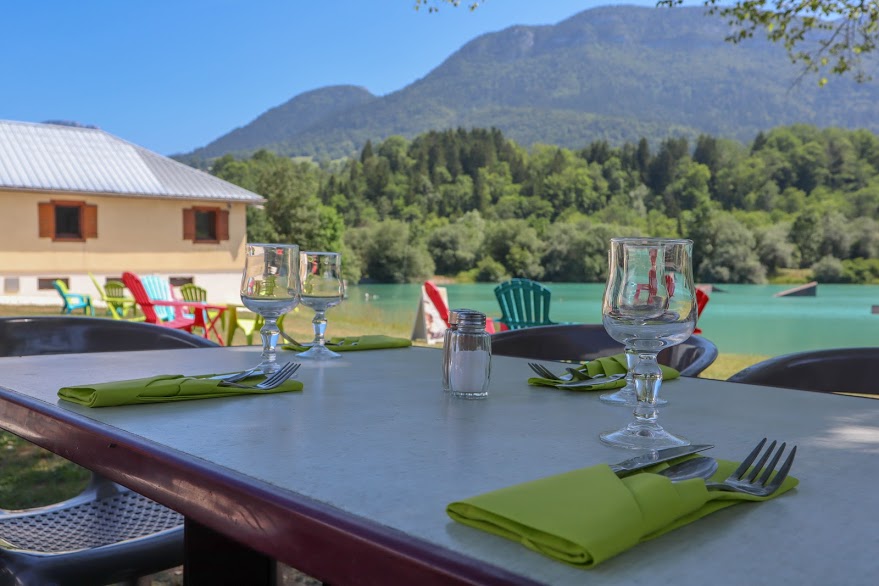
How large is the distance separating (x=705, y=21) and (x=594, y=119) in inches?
2678

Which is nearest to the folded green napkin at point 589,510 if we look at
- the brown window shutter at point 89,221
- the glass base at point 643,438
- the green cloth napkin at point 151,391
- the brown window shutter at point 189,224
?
the glass base at point 643,438

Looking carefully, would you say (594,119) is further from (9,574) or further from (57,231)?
(9,574)

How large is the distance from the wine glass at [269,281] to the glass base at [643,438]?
2.16ft

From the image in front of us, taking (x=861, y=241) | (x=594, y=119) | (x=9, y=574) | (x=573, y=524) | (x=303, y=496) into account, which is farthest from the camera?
(x=594, y=119)

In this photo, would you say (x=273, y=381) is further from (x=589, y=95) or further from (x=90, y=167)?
(x=589, y=95)

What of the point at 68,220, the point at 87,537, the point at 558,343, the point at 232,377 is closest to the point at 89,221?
the point at 68,220

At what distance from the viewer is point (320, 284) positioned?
165 cm

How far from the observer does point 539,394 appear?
4.08 ft

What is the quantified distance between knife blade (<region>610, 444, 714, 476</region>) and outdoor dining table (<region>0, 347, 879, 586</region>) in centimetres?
6

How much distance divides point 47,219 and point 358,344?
678 inches

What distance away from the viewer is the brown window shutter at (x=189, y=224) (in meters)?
18.5

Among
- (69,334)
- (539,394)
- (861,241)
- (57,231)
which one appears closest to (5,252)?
(57,231)

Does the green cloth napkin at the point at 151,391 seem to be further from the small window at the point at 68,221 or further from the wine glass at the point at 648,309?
the small window at the point at 68,221

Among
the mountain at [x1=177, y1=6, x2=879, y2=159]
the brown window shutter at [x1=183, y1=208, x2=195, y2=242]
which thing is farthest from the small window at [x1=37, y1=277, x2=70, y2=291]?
the mountain at [x1=177, y1=6, x2=879, y2=159]
